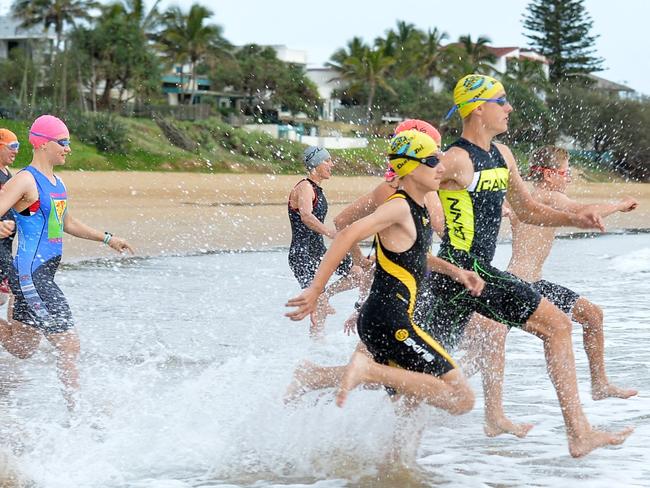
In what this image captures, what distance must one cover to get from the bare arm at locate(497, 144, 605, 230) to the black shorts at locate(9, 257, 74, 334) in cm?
261

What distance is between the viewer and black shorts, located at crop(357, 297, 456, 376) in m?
4.66

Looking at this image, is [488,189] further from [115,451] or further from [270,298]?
[270,298]

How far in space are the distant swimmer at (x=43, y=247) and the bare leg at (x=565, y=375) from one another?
2.64 metres

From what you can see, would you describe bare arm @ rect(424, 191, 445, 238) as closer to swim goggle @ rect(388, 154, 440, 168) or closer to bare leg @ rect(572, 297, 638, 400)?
bare leg @ rect(572, 297, 638, 400)

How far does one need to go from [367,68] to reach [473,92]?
2570 inches

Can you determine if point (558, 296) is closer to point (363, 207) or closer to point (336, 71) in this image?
point (363, 207)

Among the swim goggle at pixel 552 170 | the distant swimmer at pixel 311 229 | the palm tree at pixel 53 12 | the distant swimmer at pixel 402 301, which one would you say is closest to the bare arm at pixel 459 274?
the distant swimmer at pixel 402 301

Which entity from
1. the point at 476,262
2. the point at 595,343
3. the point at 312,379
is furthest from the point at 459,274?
the point at 595,343

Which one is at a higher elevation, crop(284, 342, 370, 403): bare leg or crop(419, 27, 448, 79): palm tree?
crop(419, 27, 448, 79): palm tree

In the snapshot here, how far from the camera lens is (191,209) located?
2397cm

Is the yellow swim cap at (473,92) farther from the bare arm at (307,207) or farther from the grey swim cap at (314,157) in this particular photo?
the grey swim cap at (314,157)

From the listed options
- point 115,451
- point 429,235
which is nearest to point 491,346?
point 429,235

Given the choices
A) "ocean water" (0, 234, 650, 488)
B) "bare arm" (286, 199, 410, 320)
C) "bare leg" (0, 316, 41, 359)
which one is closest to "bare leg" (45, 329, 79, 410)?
"ocean water" (0, 234, 650, 488)

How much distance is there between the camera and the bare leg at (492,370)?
5699 millimetres
